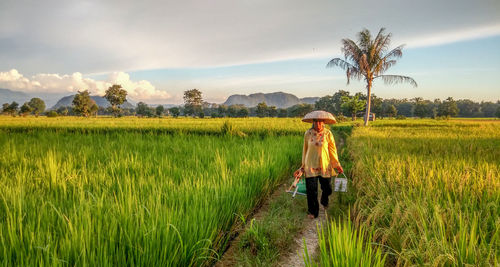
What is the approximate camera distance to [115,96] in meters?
76.4

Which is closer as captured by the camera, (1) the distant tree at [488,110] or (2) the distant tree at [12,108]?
(2) the distant tree at [12,108]

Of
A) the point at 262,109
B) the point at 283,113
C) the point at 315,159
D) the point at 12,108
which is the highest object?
the point at 12,108

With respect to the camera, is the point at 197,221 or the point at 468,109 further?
the point at 468,109

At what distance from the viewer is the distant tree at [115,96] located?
75000mm

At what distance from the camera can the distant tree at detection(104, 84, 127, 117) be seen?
7500 centimetres

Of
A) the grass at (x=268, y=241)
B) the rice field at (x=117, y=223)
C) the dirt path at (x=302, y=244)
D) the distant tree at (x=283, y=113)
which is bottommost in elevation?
the dirt path at (x=302, y=244)

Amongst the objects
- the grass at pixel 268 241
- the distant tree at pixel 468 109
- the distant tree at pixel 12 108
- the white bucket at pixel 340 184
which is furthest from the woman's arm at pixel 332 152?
the distant tree at pixel 468 109

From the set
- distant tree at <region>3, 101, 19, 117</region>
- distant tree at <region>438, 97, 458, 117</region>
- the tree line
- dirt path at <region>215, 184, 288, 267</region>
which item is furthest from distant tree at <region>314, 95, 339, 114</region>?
distant tree at <region>3, 101, 19, 117</region>

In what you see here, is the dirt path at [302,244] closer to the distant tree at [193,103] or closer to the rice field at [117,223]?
the rice field at [117,223]

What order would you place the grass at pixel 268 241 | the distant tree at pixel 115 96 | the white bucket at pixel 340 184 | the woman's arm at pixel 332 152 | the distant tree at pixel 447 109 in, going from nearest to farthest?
the grass at pixel 268 241 → the white bucket at pixel 340 184 → the woman's arm at pixel 332 152 → the distant tree at pixel 447 109 → the distant tree at pixel 115 96

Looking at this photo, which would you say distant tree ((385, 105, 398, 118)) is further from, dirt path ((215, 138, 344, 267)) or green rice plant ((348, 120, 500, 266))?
dirt path ((215, 138, 344, 267))

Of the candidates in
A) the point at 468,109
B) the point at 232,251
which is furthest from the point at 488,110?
the point at 232,251

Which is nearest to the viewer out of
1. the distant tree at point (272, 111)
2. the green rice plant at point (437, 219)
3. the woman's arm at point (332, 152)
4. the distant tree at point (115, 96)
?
the green rice plant at point (437, 219)

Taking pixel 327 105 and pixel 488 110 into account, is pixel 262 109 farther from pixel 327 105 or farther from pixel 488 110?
pixel 488 110
